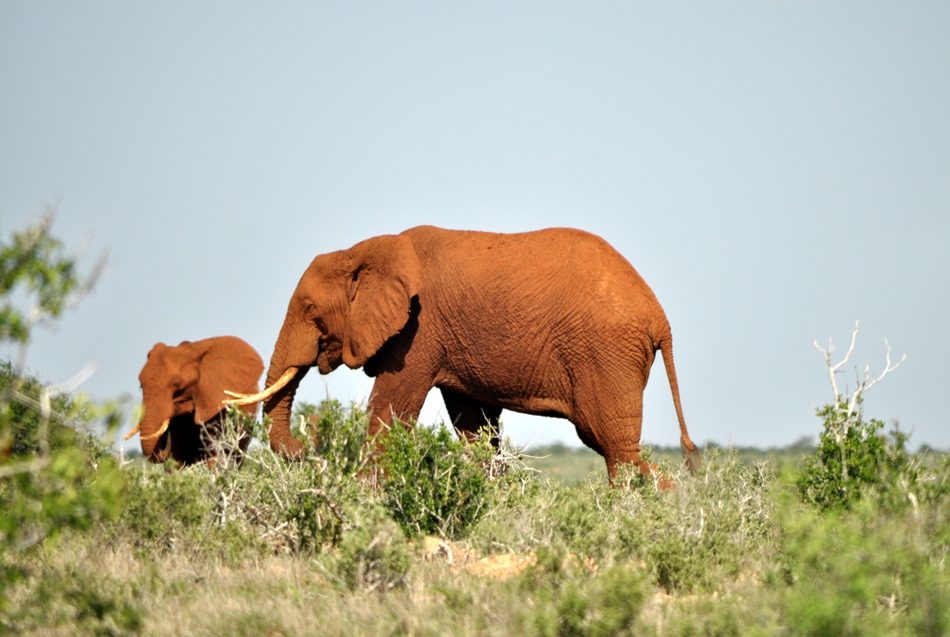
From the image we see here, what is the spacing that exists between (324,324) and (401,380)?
145cm

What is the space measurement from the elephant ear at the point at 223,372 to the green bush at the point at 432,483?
7696 mm

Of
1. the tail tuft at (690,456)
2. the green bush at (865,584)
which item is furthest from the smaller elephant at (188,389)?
the green bush at (865,584)

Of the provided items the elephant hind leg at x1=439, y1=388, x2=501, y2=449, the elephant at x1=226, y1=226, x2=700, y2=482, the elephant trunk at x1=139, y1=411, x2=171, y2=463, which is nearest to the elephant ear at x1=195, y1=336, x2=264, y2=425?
the elephant trunk at x1=139, y1=411, x2=171, y2=463

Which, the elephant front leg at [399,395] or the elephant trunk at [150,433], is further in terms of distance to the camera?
the elephant trunk at [150,433]

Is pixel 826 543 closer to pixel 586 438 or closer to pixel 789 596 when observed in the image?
pixel 789 596

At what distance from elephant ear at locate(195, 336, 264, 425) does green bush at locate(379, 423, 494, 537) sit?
7.70 metres

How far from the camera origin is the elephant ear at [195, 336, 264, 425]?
17844 millimetres

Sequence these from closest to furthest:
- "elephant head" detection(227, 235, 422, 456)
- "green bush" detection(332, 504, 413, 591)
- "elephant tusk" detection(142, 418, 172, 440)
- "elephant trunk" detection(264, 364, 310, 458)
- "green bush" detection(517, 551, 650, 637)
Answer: "green bush" detection(517, 551, 650, 637)
"green bush" detection(332, 504, 413, 591)
"elephant head" detection(227, 235, 422, 456)
"elephant trunk" detection(264, 364, 310, 458)
"elephant tusk" detection(142, 418, 172, 440)

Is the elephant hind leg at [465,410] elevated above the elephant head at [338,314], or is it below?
below

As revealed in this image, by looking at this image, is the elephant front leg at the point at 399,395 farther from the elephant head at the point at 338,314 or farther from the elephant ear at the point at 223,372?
the elephant ear at the point at 223,372

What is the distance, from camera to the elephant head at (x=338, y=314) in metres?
13.8

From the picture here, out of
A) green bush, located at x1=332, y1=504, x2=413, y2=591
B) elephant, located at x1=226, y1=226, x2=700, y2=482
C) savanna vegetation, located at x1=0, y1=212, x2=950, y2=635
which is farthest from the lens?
elephant, located at x1=226, y1=226, x2=700, y2=482

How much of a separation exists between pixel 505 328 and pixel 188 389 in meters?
6.68

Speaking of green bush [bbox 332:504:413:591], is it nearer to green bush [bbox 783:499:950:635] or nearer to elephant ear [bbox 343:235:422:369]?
green bush [bbox 783:499:950:635]
